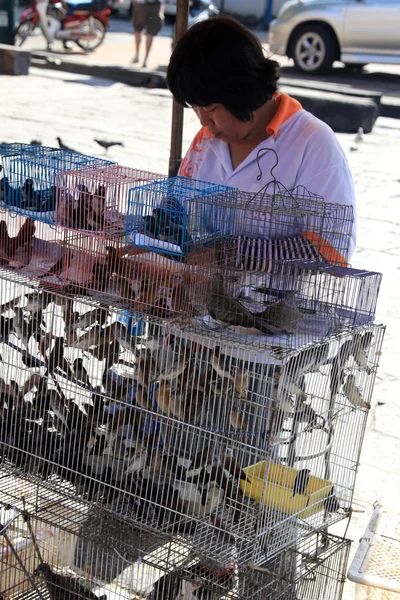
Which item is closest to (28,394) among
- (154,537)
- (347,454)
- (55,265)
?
(55,265)

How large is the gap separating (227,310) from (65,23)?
1631 centimetres

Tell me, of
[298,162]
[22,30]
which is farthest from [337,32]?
[298,162]

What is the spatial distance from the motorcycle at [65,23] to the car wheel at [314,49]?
4799mm

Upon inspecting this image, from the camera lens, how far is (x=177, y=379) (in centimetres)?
231

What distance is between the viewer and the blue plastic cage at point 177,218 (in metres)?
2.26

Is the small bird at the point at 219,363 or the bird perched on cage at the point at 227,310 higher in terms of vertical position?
the bird perched on cage at the point at 227,310

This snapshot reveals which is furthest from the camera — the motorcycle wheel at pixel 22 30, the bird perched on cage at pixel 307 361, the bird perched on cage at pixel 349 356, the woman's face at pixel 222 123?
the motorcycle wheel at pixel 22 30

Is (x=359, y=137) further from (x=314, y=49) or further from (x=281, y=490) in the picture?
(x=281, y=490)

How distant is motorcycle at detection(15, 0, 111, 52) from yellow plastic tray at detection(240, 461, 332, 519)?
15.7 metres

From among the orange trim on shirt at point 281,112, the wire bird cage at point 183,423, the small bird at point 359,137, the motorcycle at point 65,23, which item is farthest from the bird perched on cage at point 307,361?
the motorcycle at point 65,23

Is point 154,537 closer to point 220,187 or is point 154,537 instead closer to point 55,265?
point 55,265

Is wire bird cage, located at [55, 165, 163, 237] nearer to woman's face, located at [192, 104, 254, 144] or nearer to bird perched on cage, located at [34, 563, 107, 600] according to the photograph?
woman's face, located at [192, 104, 254, 144]

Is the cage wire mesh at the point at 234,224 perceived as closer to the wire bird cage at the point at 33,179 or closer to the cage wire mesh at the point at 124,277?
the cage wire mesh at the point at 124,277

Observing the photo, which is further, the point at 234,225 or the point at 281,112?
the point at 281,112
